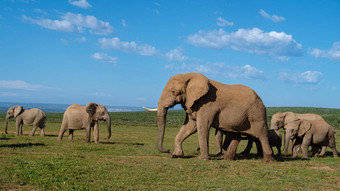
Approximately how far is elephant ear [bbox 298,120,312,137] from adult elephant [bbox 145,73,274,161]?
3186 millimetres

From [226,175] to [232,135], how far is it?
13.3 feet

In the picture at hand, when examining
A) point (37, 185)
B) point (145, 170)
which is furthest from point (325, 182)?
point (37, 185)

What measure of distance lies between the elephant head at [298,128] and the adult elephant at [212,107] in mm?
A: 2992

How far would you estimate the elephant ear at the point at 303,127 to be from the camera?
Result: 1611 cm

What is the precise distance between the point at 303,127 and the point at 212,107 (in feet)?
18.0

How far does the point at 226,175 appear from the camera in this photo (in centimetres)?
1046

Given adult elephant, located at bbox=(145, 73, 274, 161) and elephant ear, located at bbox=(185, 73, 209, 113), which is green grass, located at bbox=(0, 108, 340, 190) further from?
elephant ear, located at bbox=(185, 73, 209, 113)

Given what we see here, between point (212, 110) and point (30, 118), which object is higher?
point (212, 110)

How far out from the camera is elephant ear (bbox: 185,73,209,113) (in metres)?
13.0

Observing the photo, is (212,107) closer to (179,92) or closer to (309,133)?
(179,92)

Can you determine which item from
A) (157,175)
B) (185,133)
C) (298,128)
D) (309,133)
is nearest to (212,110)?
(185,133)

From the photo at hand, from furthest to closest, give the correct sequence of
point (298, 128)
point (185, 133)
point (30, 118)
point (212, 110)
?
point (30, 118)
point (298, 128)
point (185, 133)
point (212, 110)

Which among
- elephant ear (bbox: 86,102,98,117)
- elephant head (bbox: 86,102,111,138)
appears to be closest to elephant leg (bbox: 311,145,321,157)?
elephant head (bbox: 86,102,111,138)

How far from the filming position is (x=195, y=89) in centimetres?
1316
